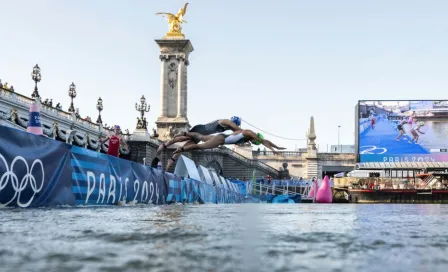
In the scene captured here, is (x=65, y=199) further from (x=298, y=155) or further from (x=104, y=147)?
(x=298, y=155)

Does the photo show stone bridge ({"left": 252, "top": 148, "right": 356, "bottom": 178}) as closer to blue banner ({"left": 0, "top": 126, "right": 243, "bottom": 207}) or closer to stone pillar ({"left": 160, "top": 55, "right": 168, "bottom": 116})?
stone pillar ({"left": 160, "top": 55, "right": 168, "bottom": 116})

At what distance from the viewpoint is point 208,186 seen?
852 inches

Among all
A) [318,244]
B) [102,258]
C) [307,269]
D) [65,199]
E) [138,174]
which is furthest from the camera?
[138,174]

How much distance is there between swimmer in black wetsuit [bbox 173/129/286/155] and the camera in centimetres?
1255

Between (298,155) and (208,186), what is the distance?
5939cm

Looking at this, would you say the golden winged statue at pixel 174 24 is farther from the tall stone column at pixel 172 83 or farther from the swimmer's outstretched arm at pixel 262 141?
the swimmer's outstretched arm at pixel 262 141

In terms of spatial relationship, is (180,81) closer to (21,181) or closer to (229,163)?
(229,163)

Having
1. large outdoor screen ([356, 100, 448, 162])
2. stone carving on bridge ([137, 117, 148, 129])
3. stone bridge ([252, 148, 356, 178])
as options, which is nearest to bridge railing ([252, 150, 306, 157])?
stone bridge ([252, 148, 356, 178])

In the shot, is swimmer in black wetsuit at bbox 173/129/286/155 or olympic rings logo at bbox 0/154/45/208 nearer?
olympic rings logo at bbox 0/154/45/208

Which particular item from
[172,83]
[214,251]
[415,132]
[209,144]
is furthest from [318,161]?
[214,251]

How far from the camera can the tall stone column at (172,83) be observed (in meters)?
68.4

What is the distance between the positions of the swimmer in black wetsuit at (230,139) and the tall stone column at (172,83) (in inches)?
2152

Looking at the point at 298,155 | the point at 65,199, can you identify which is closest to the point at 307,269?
the point at 65,199

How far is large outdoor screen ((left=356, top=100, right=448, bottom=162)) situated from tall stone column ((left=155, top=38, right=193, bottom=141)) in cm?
2272
